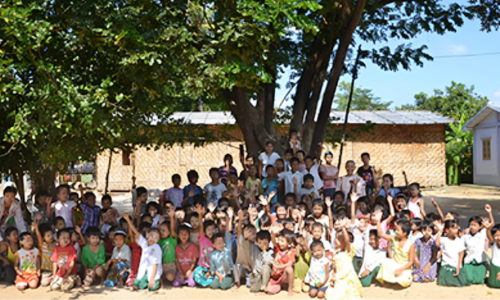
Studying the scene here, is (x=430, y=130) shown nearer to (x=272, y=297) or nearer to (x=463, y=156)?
(x=463, y=156)

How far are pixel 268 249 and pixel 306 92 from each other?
11.4 feet

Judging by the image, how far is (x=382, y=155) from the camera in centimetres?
1736

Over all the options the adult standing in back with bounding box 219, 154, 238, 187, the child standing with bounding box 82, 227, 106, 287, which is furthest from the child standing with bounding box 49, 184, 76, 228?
the adult standing in back with bounding box 219, 154, 238, 187

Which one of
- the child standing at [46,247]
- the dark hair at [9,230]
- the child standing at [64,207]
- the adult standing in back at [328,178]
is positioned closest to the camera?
the child standing at [46,247]

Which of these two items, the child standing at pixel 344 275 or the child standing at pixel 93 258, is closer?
the child standing at pixel 344 275

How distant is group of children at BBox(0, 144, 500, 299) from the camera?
5.86 metres

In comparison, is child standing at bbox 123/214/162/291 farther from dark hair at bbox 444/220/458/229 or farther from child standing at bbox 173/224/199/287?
dark hair at bbox 444/220/458/229

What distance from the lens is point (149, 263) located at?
6.08 meters

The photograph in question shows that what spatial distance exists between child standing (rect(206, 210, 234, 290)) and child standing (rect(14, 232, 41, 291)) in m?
2.37

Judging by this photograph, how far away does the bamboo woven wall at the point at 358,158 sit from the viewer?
17.0 meters

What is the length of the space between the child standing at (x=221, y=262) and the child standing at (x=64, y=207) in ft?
7.57

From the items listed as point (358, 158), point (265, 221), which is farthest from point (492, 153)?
point (265, 221)

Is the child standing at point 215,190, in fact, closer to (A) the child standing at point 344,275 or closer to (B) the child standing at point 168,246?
(B) the child standing at point 168,246

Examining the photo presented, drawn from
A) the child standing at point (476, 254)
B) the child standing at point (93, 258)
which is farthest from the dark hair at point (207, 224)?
the child standing at point (476, 254)
